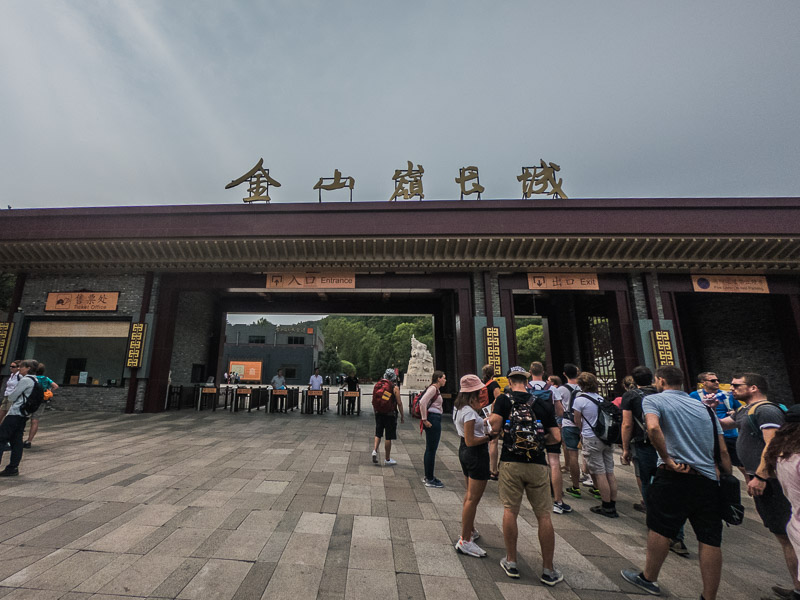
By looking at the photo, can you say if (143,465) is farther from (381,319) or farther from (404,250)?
(381,319)

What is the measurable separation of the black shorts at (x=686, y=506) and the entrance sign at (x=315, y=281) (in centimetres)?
1171

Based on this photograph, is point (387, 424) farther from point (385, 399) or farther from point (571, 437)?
point (571, 437)

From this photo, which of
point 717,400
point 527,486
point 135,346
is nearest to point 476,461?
point 527,486

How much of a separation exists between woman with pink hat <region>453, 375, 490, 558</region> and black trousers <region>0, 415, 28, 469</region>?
667cm

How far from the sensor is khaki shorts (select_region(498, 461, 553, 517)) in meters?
3.03

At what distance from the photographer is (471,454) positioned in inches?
139

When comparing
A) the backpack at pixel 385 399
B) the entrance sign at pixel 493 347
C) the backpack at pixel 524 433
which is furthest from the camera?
the entrance sign at pixel 493 347

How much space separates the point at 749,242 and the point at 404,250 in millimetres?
12108

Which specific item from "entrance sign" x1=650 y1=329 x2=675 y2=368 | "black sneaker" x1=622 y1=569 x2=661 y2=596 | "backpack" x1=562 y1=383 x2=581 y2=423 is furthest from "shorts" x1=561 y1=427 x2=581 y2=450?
"entrance sign" x1=650 y1=329 x2=675 y2=368

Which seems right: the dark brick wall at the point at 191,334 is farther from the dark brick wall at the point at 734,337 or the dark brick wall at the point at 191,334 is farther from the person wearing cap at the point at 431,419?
the dark brick wall at the point at 734,337

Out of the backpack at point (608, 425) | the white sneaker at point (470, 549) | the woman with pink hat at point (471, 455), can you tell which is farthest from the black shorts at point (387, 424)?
the backpack at point (608, 425)

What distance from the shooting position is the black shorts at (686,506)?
2693 mm

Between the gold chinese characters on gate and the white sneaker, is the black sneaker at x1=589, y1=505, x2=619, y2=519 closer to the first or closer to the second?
the white sneaker

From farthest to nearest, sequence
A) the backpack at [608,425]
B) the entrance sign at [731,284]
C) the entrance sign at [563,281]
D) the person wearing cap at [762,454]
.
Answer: the entrance sign at [563,281]
the entrance sign at [731,284]
the backpack at [608,425]
the person wearing cap at [762,454]
